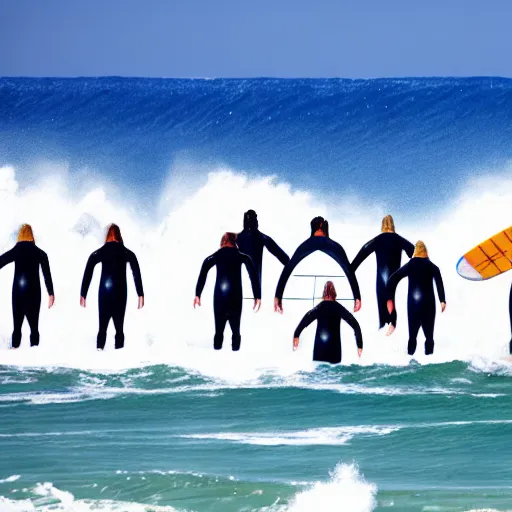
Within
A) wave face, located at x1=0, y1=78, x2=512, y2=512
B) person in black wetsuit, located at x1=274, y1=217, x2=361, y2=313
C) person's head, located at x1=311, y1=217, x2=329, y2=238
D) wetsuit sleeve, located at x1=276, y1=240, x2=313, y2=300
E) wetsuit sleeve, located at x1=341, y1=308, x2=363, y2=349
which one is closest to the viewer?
wave face, located at x1=0, y1=78, x2=512, y2=512

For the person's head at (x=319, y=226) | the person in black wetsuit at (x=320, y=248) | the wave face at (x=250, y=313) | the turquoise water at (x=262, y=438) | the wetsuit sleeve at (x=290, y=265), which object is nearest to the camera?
the turquoise water at (x=262, y=438)

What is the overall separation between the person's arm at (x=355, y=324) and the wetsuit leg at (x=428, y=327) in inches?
25.4

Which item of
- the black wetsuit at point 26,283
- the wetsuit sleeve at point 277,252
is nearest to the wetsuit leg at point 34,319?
the black wetsuit at point 26,283

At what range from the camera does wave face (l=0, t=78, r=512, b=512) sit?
7422 mm

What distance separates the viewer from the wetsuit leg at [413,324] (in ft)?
34.7

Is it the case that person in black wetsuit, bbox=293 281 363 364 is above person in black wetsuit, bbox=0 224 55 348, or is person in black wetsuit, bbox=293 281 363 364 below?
below

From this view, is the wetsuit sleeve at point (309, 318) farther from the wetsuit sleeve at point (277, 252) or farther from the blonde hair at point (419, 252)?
the blonde hair at point (419, 252)

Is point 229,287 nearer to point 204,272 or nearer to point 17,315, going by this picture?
point 204,272

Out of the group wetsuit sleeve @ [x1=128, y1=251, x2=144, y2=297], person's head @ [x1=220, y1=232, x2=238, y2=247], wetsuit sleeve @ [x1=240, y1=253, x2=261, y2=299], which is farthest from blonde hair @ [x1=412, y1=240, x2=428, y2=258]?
wetsuit sleeve @ [x1=128, y1=251, x2=144, y2=297]

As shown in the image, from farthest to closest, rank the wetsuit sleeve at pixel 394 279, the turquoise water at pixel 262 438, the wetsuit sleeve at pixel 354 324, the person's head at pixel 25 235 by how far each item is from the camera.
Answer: the person's head at pixel 25 235 < the wetsuit sleeve at pixel 394 279 < the wetsuit sleeve at pixel 354 324 < the turquoise water at pixel 262 438

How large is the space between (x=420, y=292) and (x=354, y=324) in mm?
669

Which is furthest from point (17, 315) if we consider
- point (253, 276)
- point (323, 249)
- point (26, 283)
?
point (323, 249)

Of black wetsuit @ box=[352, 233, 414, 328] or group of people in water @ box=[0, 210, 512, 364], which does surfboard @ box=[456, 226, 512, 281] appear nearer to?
group of people in water @ box=[0, 210, 512, 364]

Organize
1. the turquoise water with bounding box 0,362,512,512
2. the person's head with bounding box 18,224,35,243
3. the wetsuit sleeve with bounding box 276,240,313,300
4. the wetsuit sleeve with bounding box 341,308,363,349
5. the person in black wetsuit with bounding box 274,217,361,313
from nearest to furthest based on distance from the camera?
the turquoise water with bounding box 0,362,512,512 → the wetsuit sleeve with bounding box 341,308,363,349 → the wetsuit sleeve with bounding box 276,240,313,300 → the person in black wetsuit with bounding box 274,217,361,313 → the person's head with bounding box 18,224,35,243
